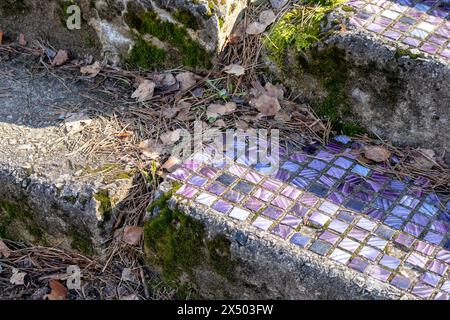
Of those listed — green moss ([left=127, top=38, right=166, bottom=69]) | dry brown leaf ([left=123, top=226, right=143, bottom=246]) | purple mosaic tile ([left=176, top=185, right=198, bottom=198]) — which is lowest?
dry brown leaf ([left=123, top=226, right=143, bottom=246])

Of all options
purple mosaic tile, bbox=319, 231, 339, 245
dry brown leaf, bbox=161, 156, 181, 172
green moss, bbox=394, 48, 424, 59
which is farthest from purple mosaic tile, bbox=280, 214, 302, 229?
green moss, bbox=394, 48, 424, 59

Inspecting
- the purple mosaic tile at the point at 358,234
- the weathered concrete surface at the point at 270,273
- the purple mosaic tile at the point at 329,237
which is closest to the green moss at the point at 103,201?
the weathered concrete surface at the point at 270,273

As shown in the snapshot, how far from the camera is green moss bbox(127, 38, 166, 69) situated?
3496mm

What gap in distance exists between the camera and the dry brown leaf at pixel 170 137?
3197 mm

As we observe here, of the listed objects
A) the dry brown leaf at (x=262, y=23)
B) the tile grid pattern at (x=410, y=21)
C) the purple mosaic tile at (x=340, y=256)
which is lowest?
the purple mosaic tile at (x=340, y=256)

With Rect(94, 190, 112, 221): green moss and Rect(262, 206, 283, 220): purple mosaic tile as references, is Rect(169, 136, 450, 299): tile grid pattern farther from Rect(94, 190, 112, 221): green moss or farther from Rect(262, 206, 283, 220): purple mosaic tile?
Rect(94, 190, 112, 221): green moss

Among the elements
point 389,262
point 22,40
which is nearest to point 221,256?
point 389,262

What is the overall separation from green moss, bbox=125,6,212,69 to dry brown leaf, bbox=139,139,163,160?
51 cm

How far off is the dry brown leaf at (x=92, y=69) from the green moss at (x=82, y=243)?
97cm

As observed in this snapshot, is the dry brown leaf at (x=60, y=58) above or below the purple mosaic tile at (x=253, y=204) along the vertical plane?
above

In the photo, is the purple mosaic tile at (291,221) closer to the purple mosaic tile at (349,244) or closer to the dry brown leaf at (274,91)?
the purple mosaic tile at (349,244)

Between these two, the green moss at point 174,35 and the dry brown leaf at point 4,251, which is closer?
the dry brown leaf at point 4,251

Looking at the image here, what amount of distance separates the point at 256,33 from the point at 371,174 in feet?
3.12
